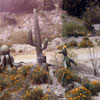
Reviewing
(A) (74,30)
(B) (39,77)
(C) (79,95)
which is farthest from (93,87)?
(A) (74,30)

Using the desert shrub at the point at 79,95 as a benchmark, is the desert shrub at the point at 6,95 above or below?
above


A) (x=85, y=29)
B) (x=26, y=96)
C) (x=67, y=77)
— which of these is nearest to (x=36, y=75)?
(x=67, y=77)

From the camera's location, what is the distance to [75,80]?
4.50 meters

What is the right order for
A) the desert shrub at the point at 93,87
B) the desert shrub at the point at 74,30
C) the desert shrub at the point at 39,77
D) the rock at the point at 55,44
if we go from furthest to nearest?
the desert shrub at the point at 74,30 < the rock at the point at 55,44 < the desert shrub at the point at 39,77 < the desert shrub at the point at 93,87

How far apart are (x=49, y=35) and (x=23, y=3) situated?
22.6 feet

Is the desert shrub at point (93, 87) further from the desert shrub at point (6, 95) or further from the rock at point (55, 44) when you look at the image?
the rock at point (55, 44)

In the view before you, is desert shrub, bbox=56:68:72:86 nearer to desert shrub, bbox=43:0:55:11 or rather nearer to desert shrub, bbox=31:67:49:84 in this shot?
desert shrub, bbox=31:67:49:84

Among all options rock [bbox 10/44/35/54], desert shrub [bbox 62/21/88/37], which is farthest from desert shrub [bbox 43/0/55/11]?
rock [bbox 10/44/35/54]

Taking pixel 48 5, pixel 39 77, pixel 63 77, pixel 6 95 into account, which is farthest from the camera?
pixel 48 5

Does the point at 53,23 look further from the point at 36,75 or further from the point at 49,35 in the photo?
the point at 36,75

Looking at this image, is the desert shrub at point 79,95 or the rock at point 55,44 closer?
the desert shrub at point 79,95

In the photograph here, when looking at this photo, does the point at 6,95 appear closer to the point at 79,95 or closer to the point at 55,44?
the point at 79,95

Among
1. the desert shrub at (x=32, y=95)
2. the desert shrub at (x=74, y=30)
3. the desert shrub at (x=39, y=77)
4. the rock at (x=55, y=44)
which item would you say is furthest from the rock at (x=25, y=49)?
the desert shrub at (x=32, y=95)

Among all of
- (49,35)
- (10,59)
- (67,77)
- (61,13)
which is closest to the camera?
(67,77)
